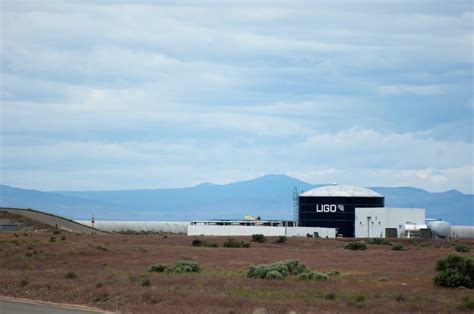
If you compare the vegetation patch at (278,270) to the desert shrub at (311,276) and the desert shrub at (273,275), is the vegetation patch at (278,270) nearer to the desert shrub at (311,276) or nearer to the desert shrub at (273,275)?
the desert shrub at (273,275)

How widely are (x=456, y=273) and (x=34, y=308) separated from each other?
57.6ft

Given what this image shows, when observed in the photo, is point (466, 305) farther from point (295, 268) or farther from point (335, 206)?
point (335, 206)

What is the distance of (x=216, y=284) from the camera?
3500 cm

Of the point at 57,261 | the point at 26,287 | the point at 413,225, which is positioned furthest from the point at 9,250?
the point at 413,225

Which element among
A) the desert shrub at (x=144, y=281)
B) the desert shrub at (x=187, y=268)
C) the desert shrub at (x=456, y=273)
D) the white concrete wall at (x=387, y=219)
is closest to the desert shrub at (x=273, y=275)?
the desert shrub at (x=187, y=268)

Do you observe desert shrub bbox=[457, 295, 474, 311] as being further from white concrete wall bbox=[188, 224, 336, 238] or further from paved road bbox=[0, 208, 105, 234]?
paved road bbox=[0, 208, 105, 234]

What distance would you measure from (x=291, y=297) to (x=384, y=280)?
7.85m

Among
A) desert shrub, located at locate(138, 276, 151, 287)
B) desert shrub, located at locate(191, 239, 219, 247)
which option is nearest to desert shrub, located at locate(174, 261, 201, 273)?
desert shrub, located at locate(138, 276, 151, 287)

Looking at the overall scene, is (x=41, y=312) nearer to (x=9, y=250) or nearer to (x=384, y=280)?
(x=384, y=280)

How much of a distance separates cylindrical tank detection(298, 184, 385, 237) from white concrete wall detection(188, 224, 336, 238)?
161 inches

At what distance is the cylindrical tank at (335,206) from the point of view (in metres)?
107

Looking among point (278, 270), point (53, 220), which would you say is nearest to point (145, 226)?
point (53, 220)

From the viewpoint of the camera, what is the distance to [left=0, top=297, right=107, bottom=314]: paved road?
27.8 metres

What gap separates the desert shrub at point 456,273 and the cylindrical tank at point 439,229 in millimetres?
61646
